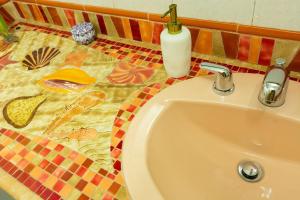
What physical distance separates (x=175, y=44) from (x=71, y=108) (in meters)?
0.35

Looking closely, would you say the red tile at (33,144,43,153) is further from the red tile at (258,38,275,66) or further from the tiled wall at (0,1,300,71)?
the red tile at (258,38,275,66)

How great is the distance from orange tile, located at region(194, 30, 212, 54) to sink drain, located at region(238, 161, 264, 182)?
1.14ft

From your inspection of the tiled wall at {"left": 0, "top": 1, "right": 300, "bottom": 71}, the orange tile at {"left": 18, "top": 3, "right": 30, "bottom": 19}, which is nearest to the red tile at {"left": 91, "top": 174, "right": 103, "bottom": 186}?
the tiled wall at {"left": 0, "top": 1, "right": 300, "bottom": 71}

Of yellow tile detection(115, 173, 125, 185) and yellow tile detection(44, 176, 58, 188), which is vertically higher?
yellow tile detection(115, 173, 125, 185)

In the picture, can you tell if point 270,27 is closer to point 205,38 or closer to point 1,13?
point 205,38

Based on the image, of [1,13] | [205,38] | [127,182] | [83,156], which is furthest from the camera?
[1,13]

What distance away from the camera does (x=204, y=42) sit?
788 millimetres

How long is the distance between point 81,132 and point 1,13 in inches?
34.6

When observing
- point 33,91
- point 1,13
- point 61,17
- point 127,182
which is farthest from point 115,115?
point 1,13

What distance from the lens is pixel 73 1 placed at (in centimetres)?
98

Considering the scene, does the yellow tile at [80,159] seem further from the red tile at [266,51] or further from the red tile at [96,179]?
the red tile at [266,51]

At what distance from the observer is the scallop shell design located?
96cm

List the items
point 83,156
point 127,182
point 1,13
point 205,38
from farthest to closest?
point 1,13 → point 205,38 → point 83,156 → point 127,182

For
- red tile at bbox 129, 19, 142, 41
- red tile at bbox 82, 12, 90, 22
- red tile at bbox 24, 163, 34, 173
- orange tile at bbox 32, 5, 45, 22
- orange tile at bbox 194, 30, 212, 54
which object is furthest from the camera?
orange tile at bbox 32, 5, 45, 22
